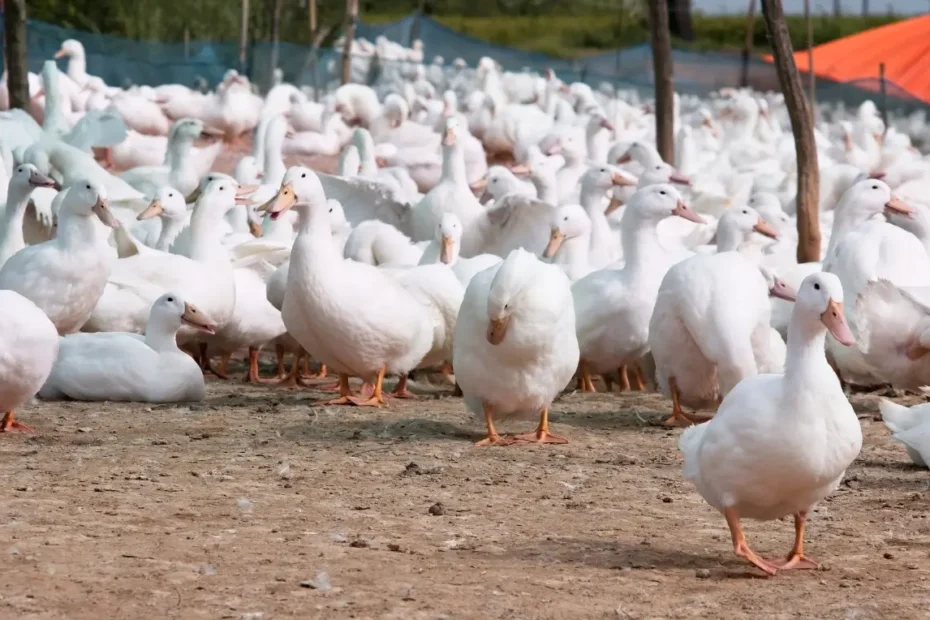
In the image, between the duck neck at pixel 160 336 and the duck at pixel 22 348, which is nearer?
the duck at pixel 22 348

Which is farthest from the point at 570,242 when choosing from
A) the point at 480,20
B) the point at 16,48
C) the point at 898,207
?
the point at 480,20

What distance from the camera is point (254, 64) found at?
28.3 meters

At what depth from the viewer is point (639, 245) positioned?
387 inches

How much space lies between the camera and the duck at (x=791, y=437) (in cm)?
530

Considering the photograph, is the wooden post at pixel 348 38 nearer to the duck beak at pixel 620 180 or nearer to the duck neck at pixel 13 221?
the duck beak at pixel 620 180

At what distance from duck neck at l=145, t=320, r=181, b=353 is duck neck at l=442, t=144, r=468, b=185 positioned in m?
5.20

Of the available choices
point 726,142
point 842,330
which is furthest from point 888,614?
point 726,142

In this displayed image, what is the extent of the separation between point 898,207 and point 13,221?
6.00 metres

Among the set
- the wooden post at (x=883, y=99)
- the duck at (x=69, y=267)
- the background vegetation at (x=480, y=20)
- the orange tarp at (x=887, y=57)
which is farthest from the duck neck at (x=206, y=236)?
the background vegetation at (x=480, y=20)

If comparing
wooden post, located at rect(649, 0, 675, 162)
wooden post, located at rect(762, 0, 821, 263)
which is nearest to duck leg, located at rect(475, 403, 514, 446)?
wooden post, located at rect(762, 0, 821, 263)

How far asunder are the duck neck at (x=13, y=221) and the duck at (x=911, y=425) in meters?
6.01

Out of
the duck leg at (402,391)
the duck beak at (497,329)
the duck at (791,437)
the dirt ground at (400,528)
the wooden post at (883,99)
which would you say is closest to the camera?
the dirt ground at (400,528)

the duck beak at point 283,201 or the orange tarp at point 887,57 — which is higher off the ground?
the duck beak at point 283,201

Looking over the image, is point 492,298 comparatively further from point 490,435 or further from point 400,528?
point 400,528
